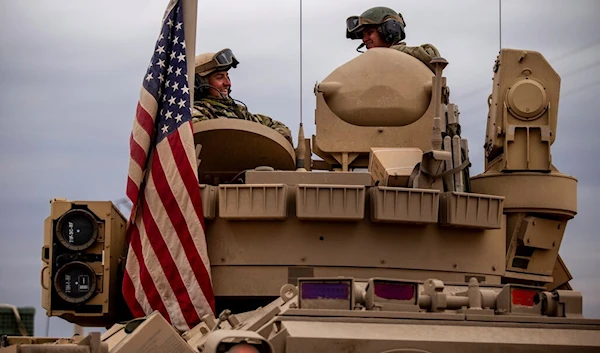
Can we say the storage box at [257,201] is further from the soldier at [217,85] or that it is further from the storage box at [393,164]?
the soldier at [217,85]

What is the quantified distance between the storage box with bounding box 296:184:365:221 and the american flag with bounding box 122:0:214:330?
1.34m

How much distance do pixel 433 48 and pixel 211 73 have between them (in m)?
2.90

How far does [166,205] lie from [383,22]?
4832 mm

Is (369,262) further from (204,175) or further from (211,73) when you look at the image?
(211,73)

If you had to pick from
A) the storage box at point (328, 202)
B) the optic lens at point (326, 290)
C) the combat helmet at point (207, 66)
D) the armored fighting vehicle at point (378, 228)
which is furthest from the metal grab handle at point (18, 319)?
the optic lens at point (326, 290)

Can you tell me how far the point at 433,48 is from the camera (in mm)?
18031

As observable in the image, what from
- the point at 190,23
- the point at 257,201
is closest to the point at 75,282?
the point at 257,201

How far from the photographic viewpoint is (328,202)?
14.7 meters

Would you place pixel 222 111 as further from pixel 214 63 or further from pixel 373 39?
pixel 373 39

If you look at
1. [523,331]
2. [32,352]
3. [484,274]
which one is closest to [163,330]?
[32,352]

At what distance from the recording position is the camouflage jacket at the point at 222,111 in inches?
680

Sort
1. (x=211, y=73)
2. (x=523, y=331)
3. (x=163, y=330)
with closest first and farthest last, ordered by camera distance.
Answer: (x=523, y=331)
(x=163, y=330)
(x=211, y=73)

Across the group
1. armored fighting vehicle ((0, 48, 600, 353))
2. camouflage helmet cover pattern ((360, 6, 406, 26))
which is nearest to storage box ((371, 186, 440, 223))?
armored fighting vehicle ((0, 48, 600, 353))

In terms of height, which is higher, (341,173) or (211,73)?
(211,73)
